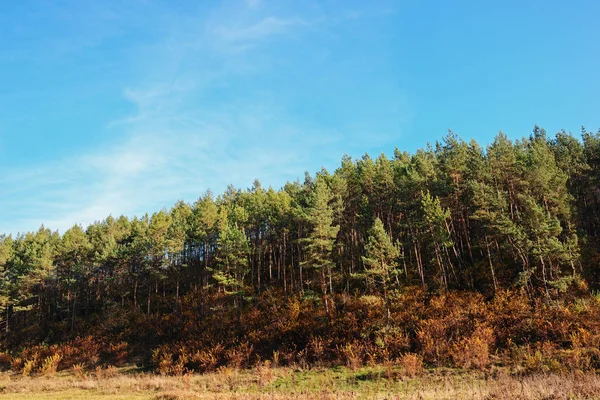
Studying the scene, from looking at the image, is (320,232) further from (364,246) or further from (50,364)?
(50,364)

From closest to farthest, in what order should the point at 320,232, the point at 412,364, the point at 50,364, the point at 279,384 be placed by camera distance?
the point at 279,384
the point at 412,364
the point at 50,364
the point at 320,232

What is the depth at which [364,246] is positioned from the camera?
117 ft

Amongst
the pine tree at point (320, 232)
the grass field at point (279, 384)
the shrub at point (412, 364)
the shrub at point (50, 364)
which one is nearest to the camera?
the grass field at point (279, 384)

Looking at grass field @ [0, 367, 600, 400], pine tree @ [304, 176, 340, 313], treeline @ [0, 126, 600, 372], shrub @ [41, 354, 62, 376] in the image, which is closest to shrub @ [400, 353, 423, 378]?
grass field @ [0, 367, 600, 400]

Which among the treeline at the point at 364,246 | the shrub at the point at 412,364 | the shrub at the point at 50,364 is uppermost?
the treeline at the point at 364,246

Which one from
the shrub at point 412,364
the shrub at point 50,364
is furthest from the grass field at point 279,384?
the shrub at point 50,364

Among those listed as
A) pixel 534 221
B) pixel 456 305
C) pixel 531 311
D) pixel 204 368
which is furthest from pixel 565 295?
pixel 204 368

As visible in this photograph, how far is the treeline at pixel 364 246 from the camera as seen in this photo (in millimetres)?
33625

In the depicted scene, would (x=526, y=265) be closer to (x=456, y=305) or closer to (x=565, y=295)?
(x=565, y=295)

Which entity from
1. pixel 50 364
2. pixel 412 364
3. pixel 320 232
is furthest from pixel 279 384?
pixel 50 364

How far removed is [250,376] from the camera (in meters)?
25.3

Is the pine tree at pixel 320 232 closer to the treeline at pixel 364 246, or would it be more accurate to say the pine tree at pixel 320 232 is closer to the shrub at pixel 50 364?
the treeline at pixel 364 246

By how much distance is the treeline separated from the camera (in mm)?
33625

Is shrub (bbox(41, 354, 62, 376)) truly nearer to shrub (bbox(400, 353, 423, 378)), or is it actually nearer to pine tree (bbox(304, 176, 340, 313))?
pine tree (bbox(304, 176, 340, 313))
